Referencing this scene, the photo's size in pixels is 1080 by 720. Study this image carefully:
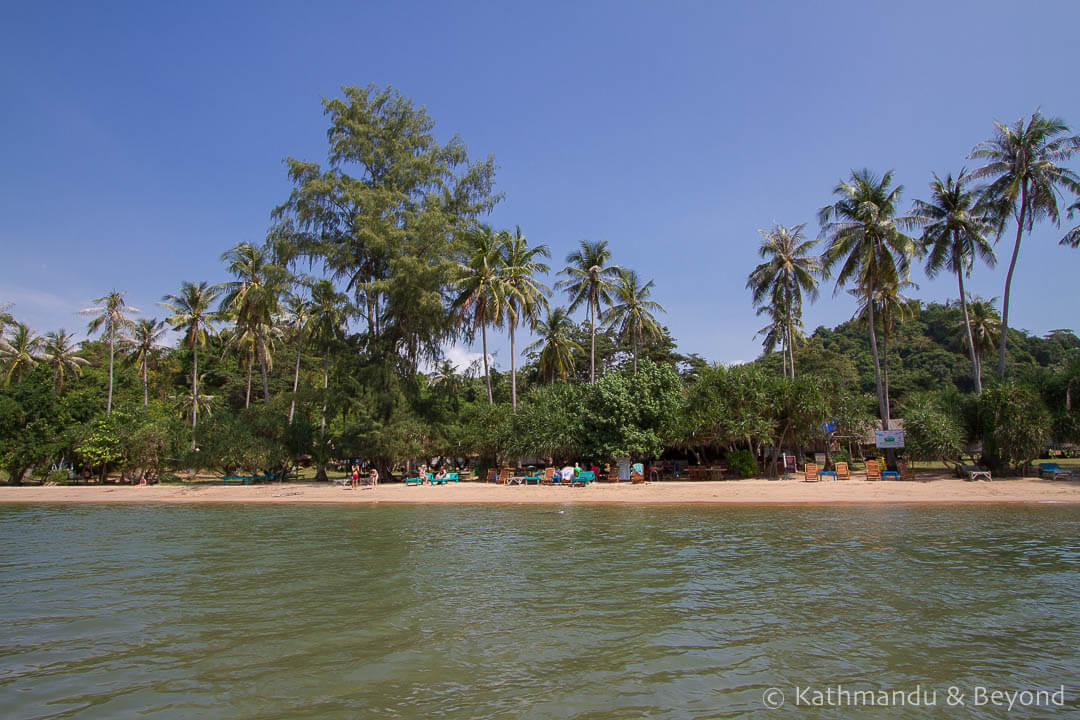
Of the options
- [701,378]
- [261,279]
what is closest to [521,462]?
[701,378]

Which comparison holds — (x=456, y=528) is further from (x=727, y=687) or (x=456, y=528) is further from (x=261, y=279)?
(x=261, y=279)

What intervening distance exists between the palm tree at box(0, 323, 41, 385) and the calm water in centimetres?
4304

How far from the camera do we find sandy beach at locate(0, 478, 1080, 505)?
2412cm

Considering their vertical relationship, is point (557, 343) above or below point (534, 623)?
above

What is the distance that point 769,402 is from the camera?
29.8m

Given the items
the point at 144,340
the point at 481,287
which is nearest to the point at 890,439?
the point at 481,287

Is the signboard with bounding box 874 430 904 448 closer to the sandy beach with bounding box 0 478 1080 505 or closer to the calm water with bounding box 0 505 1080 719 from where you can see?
the sandy beach with bounding box 0 478 1080 505

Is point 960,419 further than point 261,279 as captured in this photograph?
No

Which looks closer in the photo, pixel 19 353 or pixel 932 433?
pixel 932 433

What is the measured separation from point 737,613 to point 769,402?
22.7m

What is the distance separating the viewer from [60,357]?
49.7 metres

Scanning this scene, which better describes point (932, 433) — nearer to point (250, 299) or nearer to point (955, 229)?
point (955, 229)

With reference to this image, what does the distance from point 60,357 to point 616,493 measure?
48148mm

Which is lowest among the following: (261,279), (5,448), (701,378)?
(5,448)
